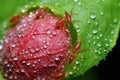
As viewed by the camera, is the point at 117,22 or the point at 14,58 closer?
the point at 14,58

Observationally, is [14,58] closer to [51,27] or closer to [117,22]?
[51,27]

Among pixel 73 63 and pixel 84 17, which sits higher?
pixel 84 17

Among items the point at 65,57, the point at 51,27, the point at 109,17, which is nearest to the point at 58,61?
the point at 65,57

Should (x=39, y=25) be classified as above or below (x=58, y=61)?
above

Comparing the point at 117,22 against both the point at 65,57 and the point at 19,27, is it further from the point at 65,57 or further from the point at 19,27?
the point at 19,27

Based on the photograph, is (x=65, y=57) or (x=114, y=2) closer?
(x=65, y=57)

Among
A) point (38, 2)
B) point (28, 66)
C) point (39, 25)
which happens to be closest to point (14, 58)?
point (28, 66)
